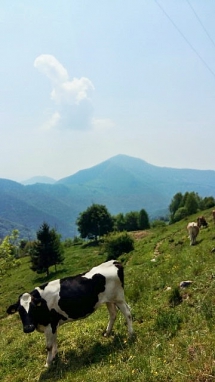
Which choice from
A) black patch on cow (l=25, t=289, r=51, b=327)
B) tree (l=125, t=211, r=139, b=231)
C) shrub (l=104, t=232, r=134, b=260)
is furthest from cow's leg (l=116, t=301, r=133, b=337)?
tree (l=125, t=211, r=139, b=231)

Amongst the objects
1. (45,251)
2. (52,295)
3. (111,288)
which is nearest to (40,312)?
(52,295)

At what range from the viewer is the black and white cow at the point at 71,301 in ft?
35.1

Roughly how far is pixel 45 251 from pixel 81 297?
49.4 metres

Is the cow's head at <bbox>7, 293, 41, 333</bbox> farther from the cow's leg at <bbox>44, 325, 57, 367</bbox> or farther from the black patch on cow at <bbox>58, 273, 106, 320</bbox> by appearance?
the black patch on cow at <bbox>58, 273, 106, 320</bbox>

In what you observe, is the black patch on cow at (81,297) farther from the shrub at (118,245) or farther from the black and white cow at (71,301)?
the shrub at (118,245)

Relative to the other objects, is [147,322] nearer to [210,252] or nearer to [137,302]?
[137,302]

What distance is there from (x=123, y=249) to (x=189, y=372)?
145 ft

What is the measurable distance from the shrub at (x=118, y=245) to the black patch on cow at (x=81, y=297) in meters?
39.0

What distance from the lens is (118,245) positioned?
167 ft

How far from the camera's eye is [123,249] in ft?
166

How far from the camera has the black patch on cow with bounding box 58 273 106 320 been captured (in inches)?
428

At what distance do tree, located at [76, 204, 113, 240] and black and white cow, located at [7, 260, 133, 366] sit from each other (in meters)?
81.8

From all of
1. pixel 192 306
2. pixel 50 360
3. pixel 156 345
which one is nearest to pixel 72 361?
pixel 50 360

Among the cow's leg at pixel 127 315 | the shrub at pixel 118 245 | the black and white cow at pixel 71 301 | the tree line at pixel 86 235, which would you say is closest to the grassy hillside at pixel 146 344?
the cow's leg at pixel 127 315
